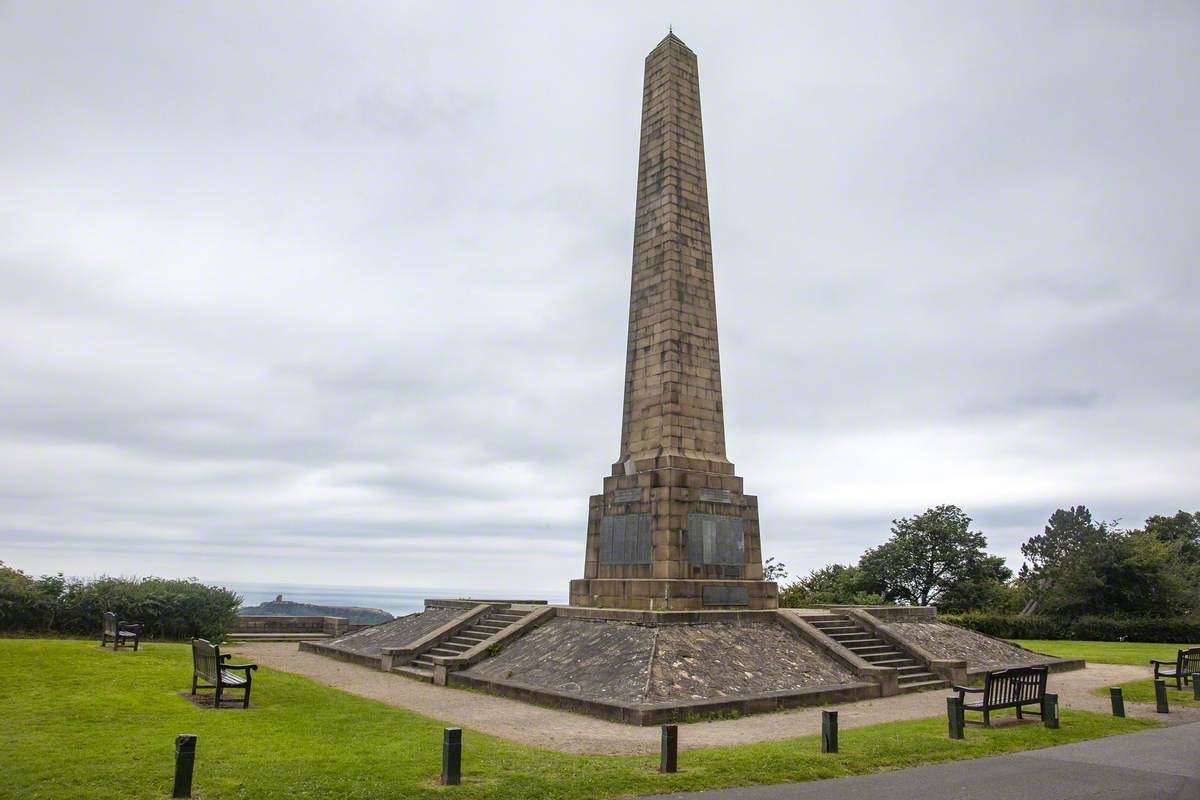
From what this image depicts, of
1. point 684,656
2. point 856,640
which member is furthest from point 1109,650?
point 684,656

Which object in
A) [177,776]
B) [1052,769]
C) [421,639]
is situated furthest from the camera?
[421,639]

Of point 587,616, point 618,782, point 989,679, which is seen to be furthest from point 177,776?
point 587,616

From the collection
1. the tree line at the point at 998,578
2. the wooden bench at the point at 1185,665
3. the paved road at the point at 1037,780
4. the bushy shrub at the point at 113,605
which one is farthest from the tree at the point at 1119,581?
the bushy shrub at the point at 113,605

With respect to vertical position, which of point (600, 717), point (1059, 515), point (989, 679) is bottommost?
point (600, 717)

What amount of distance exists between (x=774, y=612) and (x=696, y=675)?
210 inches

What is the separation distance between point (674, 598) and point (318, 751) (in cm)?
1031

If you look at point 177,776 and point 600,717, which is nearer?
point 177,776

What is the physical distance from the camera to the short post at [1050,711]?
1194 centimetres

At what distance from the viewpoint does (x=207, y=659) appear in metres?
12.7

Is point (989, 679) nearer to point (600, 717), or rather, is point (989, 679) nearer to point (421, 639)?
point (600, 717)

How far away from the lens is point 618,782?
8.53 meters

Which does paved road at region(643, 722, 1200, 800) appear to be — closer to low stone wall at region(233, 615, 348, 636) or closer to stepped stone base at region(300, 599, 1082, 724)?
stepped stone base at region(300, 599, 1082, 724)

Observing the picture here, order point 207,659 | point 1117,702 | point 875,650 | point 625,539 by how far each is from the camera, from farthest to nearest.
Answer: point 625,539, point 875,650, point 1117,702, point 207,659

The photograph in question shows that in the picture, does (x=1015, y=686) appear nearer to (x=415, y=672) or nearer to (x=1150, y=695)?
(x=1150, y=695)
